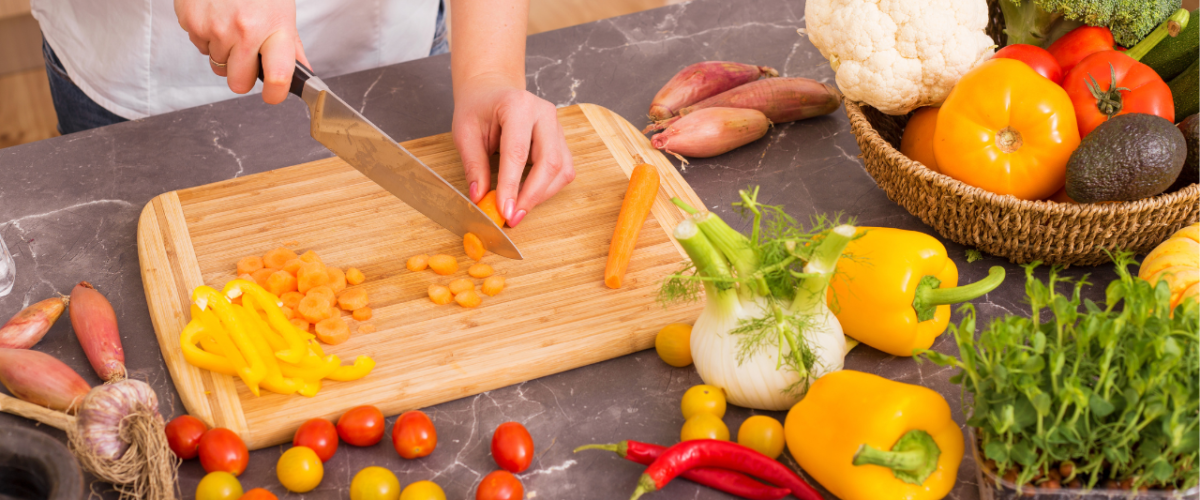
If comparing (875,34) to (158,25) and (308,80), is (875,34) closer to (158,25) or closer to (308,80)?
(308,80)

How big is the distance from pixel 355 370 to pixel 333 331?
112 mm

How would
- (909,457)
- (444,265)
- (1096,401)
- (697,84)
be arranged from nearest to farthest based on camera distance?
1. (1096,401)
2. (909,457)
3. (444,265)
4. (697,84)

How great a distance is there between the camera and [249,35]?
1482mm

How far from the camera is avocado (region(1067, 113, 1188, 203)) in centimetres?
124

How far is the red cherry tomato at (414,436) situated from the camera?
46.9 inches

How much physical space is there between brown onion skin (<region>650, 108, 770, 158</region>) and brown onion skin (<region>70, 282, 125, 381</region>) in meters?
1.07

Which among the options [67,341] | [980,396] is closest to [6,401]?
[67,341]

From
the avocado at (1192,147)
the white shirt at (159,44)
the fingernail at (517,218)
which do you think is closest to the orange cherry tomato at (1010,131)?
the avocado at (1192,147)

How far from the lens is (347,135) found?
59.0 inches

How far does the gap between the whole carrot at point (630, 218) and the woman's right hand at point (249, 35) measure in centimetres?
65

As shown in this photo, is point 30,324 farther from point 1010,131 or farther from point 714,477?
point 1010,131

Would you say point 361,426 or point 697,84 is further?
point 697,84

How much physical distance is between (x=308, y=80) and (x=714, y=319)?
861 millimetres

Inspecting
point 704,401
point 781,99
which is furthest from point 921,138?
point 704,401
